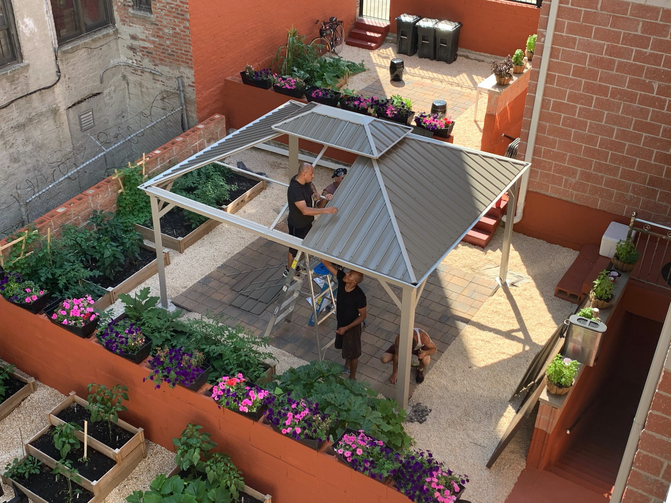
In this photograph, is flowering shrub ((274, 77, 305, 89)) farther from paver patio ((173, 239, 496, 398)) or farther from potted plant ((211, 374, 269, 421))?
potted plant ((211, 374, 269, 421))

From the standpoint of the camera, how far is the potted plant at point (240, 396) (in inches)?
329

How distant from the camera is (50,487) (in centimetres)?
904

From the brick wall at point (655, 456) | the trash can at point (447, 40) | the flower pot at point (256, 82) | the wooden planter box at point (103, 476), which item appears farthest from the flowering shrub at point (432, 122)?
the brick wall at point (655, 456)

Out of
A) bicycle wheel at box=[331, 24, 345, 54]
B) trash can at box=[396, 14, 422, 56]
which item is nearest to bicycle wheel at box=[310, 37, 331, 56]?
bicycle wheel at box=[331, 24, 345, 54]

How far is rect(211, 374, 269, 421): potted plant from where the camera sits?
836cm

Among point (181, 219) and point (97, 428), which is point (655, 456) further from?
point (181, 219)

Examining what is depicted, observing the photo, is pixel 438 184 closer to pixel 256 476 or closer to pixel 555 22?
pixel 555 22

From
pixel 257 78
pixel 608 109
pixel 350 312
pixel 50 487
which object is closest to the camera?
pixel 50 487

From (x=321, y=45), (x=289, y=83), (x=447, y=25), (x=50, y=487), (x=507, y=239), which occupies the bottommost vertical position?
(x=50, y=487)

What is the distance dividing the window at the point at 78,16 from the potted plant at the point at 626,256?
1036 centimetres

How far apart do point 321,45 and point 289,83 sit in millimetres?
3692

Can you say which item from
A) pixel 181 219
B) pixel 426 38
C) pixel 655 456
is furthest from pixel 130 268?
pixel 426 38

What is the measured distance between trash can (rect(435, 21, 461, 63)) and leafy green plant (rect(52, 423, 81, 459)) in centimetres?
1273

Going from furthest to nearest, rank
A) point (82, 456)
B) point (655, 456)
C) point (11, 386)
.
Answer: point (11, 386)
point (82, 456)
point (655, 456)
